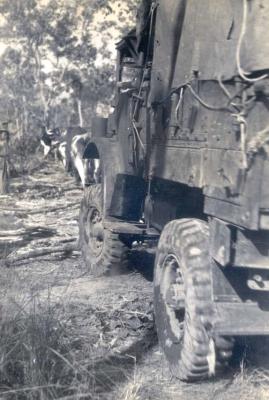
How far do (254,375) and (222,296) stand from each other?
2.62 feet

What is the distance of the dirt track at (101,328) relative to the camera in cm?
382

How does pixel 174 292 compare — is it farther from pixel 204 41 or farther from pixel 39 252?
pixel 39 252

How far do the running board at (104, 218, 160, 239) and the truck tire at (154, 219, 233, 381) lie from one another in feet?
4.72

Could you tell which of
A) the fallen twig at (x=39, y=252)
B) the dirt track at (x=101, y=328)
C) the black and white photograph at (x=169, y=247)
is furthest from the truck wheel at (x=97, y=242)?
the fallen twig at (x=39, y=252)

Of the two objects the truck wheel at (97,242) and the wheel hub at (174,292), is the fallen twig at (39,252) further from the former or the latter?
the wheel hub at (174,292)

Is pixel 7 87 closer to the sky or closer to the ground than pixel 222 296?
closer to the sky

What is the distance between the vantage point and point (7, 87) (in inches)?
1267

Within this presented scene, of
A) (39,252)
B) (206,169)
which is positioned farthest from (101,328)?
(39,252)

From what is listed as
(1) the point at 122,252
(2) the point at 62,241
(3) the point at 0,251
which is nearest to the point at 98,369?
(1) the point at 122,252

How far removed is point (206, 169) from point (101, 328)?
1.93 m

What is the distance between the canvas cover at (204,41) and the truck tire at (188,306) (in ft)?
3.61

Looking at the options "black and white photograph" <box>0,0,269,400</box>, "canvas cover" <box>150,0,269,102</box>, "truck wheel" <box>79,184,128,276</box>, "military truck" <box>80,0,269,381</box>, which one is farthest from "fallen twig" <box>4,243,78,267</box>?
"canvas cover" <box>150,0,269,102</box>

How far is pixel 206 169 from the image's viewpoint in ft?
12.5

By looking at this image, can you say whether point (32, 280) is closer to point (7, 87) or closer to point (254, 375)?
point (254, 375)
